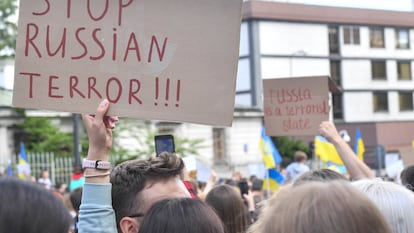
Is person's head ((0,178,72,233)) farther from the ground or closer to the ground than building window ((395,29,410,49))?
closer to the ground

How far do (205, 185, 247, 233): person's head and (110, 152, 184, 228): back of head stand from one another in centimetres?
163

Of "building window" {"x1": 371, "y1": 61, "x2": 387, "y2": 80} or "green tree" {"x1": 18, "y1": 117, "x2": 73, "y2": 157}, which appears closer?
"green tree" {"x1": 18, "y1": 117, "x2": 73, "y2": 157}

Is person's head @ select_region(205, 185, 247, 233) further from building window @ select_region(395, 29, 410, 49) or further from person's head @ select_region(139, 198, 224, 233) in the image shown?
building window @ select_region(395, 29, 410, 49)

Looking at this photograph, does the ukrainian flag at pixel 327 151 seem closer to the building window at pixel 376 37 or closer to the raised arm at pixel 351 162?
the raised arm at pixel 351 162

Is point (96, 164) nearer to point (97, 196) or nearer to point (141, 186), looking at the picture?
point (97, 196)

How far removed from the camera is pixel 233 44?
2.94m

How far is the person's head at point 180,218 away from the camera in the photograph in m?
2.48

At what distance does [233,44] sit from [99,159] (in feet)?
2.68

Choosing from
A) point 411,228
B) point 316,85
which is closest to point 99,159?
point 411,228

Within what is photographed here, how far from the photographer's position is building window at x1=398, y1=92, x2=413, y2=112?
162 feet

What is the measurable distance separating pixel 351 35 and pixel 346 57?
1.66 meters

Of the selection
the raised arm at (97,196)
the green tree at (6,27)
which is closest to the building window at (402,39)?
the green tree at (6,27)

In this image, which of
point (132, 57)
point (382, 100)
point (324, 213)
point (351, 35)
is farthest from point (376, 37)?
point (324, 213)

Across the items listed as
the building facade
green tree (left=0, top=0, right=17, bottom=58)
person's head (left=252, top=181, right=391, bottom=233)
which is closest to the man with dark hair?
person's head (left=252, top=181, right=391, bottom=233)
